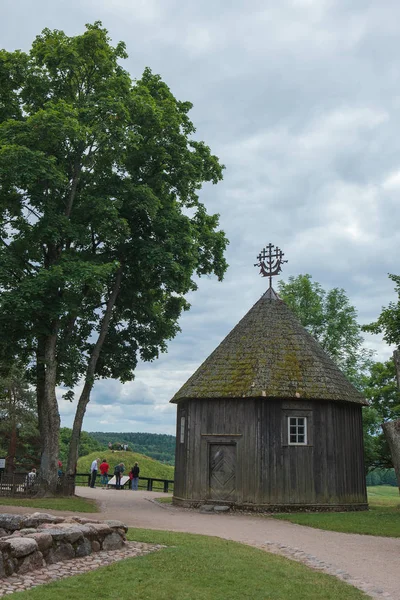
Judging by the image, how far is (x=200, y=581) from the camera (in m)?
9.10

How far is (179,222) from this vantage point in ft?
85.6

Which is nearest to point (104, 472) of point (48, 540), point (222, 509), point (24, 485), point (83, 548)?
point (24, 485)

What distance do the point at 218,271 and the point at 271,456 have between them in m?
10.6

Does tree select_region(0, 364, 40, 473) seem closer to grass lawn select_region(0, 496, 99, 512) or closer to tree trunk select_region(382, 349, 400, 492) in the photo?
grass lawn select_region(0, 496, 99, 512)

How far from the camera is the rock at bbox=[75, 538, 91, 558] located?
10.6 meters

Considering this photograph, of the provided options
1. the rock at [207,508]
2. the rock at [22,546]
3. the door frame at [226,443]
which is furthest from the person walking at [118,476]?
the rock at [22,546]

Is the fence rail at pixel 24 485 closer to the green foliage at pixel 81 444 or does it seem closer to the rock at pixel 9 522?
the rock at pixel 9 522

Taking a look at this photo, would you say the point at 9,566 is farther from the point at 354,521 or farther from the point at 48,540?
the point at 354,521

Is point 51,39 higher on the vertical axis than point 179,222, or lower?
higher

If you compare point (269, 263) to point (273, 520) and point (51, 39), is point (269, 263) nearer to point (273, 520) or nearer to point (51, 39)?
point (273, 520)

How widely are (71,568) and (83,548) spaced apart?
0.99 m

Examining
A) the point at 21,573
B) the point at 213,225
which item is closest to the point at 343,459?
the point at 213,225

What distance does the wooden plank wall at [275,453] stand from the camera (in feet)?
71.5

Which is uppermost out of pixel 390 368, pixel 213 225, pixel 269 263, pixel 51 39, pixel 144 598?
pixel 51 39
